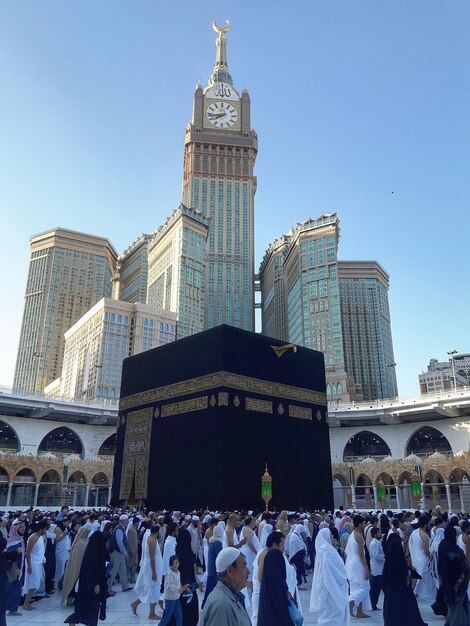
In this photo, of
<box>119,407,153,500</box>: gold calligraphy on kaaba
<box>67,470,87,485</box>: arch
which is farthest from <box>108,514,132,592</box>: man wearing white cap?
<box>67,470,87,485</box>: arch

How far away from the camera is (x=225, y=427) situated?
15992 millimetres

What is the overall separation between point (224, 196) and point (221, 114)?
51.6 feet

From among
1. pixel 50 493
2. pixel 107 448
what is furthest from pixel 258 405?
pixel 107 448

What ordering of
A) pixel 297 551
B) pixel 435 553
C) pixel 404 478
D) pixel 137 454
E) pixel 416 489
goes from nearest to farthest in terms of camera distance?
pixel 435 553 → pixel 297 551 → pixel 137 454 → pixel 416 489 → pixel 404 478

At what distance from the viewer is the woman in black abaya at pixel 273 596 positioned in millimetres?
Result: 3367

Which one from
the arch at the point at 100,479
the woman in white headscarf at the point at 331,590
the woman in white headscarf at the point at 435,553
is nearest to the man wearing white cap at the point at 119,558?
the woman in white headscarf at the point at 331,590

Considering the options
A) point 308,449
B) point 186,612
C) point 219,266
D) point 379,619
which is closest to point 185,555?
point 186,612

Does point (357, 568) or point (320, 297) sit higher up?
point (320, 297)

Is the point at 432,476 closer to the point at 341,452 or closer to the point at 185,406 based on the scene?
the point at 341,452

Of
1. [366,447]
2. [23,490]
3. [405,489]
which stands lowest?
[23,490]

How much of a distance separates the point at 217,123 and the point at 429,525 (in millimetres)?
91815

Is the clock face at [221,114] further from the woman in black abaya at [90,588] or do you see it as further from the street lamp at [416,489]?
the woman in black abaya at [90,588]

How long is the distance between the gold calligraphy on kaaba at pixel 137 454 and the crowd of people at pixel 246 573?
368 inches

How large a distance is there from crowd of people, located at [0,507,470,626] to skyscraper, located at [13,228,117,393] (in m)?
81.3
